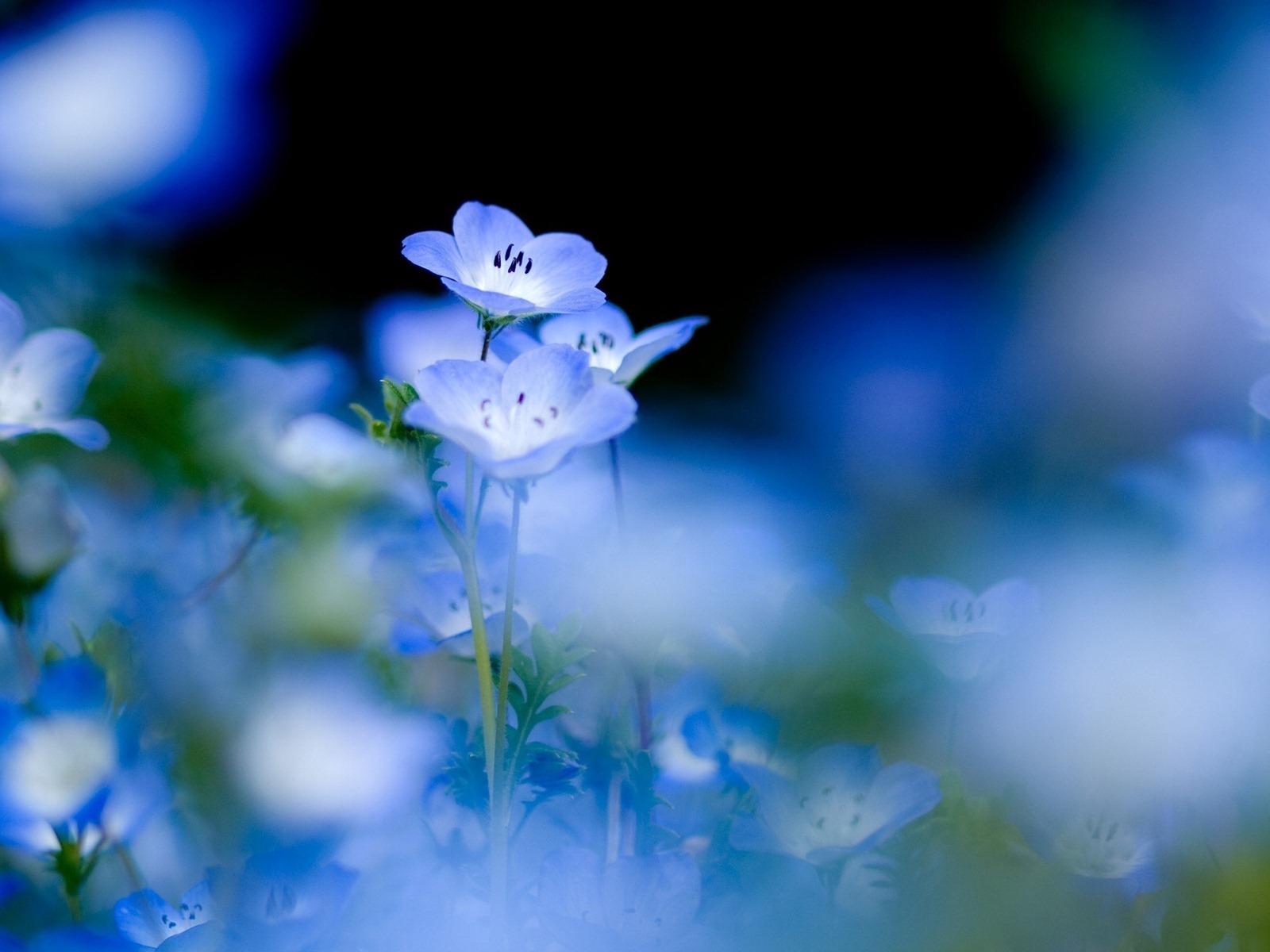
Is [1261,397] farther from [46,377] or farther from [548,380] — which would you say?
[46,377]

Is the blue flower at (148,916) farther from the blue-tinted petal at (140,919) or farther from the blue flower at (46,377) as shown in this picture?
the blue flower at (46,377)

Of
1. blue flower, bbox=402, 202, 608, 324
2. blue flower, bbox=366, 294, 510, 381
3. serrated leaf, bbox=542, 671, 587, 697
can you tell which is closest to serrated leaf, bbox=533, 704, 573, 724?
serrated leaf, bbox=542, 671, 587, 697

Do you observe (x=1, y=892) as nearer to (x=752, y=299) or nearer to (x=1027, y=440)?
(x=1027, y=440)

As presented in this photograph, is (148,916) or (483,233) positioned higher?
(483,233)

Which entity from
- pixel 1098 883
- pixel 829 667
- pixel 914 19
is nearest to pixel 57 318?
pixel 829 667

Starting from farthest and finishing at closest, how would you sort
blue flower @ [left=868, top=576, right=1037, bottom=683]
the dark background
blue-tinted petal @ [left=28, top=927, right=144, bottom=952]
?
1. the dark background
2. blue flower @ [left=868, top=576, right=1037, bottom=683]
3. blue-tinted petal @ [left=28, top=927, right=144, bottom=952]

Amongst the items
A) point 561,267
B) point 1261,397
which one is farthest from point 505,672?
point 1261,397

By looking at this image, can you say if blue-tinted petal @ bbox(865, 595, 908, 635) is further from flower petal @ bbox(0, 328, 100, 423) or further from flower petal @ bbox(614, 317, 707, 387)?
flower petal @ bbox(0, 328, 100, 423)
